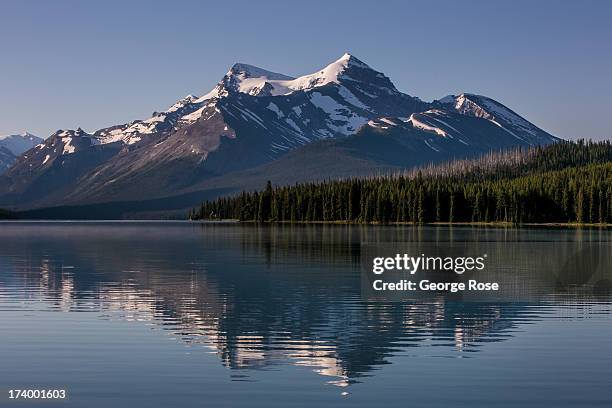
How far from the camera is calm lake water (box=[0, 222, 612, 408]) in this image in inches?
1233

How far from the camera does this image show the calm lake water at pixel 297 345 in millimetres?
31328

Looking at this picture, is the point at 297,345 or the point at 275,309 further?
the point at 275,309

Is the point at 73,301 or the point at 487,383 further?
the point at 73,301

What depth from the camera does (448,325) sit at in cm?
4666

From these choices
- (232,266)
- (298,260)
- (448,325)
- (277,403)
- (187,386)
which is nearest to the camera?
(277,403)

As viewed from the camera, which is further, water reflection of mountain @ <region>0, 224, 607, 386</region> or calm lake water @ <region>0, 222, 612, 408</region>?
water reflection of mountain @ <region>0, 224, 607, 386</region>

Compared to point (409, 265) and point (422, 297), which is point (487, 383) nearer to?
point (422, 297)

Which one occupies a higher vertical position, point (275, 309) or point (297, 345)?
point (275, 309)

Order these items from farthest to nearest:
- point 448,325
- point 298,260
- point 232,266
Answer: point 298,260
point 232,266
point 448,325

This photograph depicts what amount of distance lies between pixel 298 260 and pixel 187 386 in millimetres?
66336

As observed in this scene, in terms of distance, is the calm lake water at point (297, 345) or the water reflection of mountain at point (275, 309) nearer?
the calm lake water at point (297, 345)

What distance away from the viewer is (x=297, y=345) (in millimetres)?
40562

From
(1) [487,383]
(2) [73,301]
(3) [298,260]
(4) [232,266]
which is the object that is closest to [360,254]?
(3) [298,260]

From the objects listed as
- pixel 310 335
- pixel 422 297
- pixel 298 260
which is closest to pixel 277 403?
pixel 310 335
